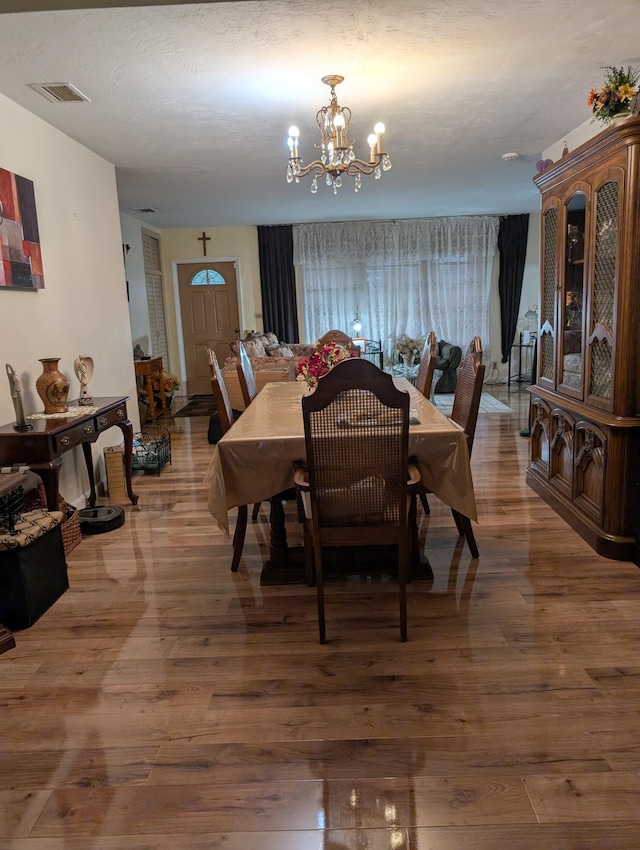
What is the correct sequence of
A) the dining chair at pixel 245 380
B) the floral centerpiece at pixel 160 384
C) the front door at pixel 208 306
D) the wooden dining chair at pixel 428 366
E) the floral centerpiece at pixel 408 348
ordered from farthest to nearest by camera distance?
1. the front door at pixel 208 306
2. the floral centerpiece at pixel 408 348
3. the floral centerpiece at pixel 160 384
4. the dining chair at pixel 245 380
5. the wooden dining chair at pixel 428 366

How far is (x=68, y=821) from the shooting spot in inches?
62.5

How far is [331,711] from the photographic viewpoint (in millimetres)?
1977

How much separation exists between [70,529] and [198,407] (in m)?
5.03

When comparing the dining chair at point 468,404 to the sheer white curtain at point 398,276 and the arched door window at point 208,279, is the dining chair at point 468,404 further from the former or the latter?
the arched door window at point 208,279

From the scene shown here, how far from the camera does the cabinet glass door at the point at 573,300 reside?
3.37m

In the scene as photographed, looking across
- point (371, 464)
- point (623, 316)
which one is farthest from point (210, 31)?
point (623, 316)

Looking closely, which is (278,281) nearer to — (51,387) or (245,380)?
(245,380)

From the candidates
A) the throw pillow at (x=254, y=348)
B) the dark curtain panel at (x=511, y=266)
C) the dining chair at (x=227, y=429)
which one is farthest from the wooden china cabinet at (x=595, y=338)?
the dark curtain panel at (x=511, y=266)

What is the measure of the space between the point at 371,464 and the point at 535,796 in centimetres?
116

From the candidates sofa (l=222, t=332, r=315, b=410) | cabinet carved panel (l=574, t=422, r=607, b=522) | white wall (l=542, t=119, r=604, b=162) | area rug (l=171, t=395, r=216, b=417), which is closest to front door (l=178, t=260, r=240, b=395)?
area rug (l=171, t=395, r=216, b=417)

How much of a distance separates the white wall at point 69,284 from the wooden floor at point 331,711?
51.8 inches

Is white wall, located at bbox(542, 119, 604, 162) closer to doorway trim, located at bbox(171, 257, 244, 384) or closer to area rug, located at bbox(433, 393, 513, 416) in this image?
area rug, located at bbox(433, 393, 513, 416)

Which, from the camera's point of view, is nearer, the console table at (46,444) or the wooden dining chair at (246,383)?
the console table at (46,444)

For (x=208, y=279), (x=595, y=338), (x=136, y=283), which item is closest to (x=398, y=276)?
(x=208, y=279)
